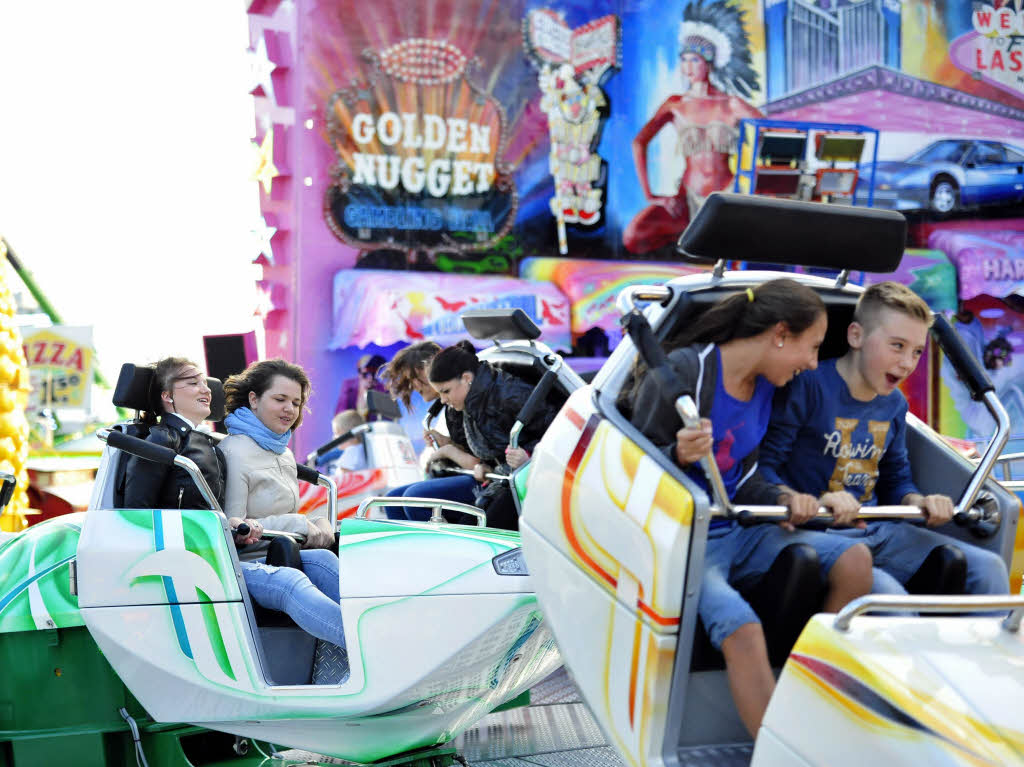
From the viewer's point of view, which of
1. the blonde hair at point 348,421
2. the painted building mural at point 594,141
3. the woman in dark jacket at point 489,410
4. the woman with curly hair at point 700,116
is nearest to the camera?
the woman in dark jacket at point 489,410

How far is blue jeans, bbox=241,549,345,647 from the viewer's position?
10.9ft

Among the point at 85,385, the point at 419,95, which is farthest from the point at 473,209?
the point at 85,385

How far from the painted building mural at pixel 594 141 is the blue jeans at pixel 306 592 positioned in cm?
915

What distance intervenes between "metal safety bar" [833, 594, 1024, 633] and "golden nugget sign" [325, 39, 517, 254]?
11.3m

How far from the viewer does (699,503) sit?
212cm

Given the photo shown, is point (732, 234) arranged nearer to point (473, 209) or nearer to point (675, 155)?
point (473, 209)

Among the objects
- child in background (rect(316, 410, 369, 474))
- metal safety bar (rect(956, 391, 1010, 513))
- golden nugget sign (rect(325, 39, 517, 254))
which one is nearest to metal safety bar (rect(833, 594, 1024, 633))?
metal safety bar (rect(956, 391, 1010, 513))

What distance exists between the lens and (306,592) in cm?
339

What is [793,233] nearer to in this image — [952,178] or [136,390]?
[136,390]

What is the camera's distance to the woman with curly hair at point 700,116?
13844 millimetres

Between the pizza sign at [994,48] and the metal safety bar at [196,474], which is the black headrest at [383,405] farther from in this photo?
the pizza sign at [994,48]

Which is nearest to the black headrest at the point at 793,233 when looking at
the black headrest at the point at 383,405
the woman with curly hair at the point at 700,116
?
the black headrest at the point at 383,405

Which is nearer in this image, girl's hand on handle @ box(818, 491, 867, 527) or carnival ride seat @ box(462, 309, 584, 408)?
girl's hand on handle @ box(818, 491, 867, 527)

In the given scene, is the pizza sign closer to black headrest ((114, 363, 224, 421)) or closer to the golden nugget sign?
the golden nugget sign
